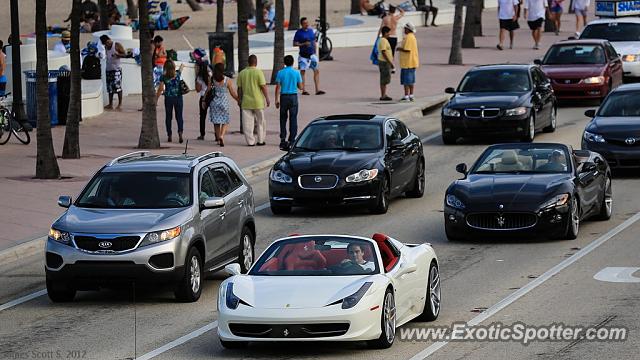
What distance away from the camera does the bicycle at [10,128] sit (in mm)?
32094

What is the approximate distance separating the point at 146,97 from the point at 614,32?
17.3 meters

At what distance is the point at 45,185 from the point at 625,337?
47.9ft

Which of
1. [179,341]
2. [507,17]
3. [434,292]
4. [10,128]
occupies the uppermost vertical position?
[507,17]

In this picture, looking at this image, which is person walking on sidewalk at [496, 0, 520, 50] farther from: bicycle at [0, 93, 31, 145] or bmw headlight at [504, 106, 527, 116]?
bicycle at [0, 93, 31, 145]

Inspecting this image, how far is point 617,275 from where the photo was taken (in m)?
18.4

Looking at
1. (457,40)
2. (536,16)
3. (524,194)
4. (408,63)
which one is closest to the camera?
(524,194)

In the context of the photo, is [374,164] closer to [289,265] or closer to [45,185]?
[45,185]

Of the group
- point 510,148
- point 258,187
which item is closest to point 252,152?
point 258,187

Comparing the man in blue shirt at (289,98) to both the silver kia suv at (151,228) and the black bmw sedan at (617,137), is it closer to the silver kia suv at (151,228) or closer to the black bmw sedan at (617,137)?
the black bmw sedan at (617,137)

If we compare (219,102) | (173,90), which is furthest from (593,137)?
(173,90)

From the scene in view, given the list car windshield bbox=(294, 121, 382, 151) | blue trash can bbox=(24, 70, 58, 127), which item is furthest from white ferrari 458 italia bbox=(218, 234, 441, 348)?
blue trash can bbox=(24, 70, 58, 127)

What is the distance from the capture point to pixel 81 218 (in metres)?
17.4

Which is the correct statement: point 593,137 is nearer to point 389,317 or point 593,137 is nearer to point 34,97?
point 34,97

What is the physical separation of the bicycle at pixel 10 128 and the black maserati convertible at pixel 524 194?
42.4ft
